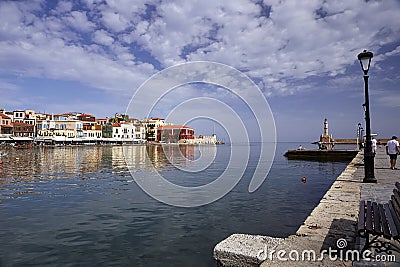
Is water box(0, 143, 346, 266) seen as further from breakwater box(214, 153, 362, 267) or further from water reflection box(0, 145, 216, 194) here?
water reflection box(0, 145, 216, 194)

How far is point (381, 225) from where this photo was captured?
3.73 meters

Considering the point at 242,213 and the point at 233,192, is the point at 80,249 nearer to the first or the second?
the point at 242,213

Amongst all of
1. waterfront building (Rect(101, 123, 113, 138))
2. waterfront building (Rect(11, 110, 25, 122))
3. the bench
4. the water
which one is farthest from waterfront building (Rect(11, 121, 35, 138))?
the bench

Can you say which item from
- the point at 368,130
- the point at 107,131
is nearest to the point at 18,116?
the point at 107,131

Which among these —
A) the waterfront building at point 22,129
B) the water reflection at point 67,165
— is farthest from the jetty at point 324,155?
the waterfront building at point 22,129

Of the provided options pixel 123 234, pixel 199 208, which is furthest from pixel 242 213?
pixel 123 234

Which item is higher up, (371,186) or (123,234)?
(371,186)

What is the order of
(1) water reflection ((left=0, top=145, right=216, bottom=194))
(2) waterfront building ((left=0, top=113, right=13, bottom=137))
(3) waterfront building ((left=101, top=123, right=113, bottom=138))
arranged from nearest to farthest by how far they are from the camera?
(1) water reflection ((left=0, top=145, right=216, bottom=194)), (2) waterfront building ((left=0, top=113, right=13, bottom=137)), (3) waterfront building ((left=101, top=123, right=113, bottom=138))

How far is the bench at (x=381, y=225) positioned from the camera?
3475 millimetres

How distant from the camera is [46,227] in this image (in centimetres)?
836

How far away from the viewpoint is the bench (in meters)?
3.47

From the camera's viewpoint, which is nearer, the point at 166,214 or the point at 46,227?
the point at 46,227

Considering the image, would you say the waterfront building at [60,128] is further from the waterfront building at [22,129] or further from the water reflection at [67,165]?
the water reflection at [67,165]

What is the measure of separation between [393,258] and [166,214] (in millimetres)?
7248
